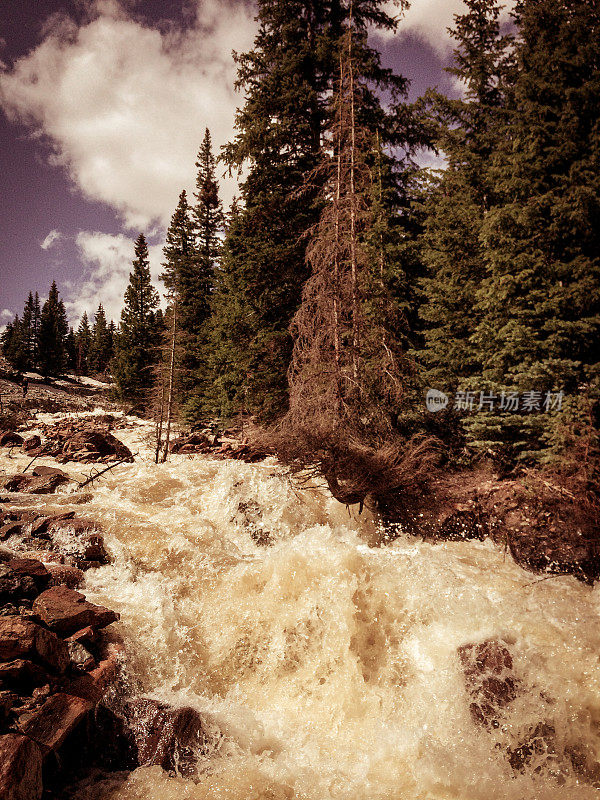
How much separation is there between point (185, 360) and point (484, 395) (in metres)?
18.5

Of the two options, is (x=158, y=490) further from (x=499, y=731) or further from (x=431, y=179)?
(x=431, y=179)

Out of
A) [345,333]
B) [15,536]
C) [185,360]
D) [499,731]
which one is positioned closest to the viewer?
[499,731]

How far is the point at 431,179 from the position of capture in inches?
424

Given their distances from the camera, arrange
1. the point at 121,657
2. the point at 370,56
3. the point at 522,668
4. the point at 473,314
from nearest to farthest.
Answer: the point at 522,668 → the point at 121,657 → the point at 473,314 → the point at 370,56

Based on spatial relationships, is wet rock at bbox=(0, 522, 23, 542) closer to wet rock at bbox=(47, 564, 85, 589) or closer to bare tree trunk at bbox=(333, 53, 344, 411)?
wet rock at bbox=(47, 564, 85, 589)

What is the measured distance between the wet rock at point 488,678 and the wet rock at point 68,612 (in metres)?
4.47

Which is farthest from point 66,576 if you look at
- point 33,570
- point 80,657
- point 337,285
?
point 337,285

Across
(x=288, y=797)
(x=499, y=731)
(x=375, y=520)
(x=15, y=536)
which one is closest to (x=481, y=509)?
(x=375, y=520)

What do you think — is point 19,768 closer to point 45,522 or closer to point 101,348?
point 45,522

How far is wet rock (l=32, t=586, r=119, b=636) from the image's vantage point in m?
4.48

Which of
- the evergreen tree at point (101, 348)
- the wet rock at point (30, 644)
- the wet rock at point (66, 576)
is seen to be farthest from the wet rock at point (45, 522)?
the evergreen tree at point (101, 348)

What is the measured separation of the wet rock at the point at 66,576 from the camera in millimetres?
5719

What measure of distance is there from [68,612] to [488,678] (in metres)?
5.03

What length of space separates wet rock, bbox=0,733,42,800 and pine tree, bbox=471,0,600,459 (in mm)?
8273
